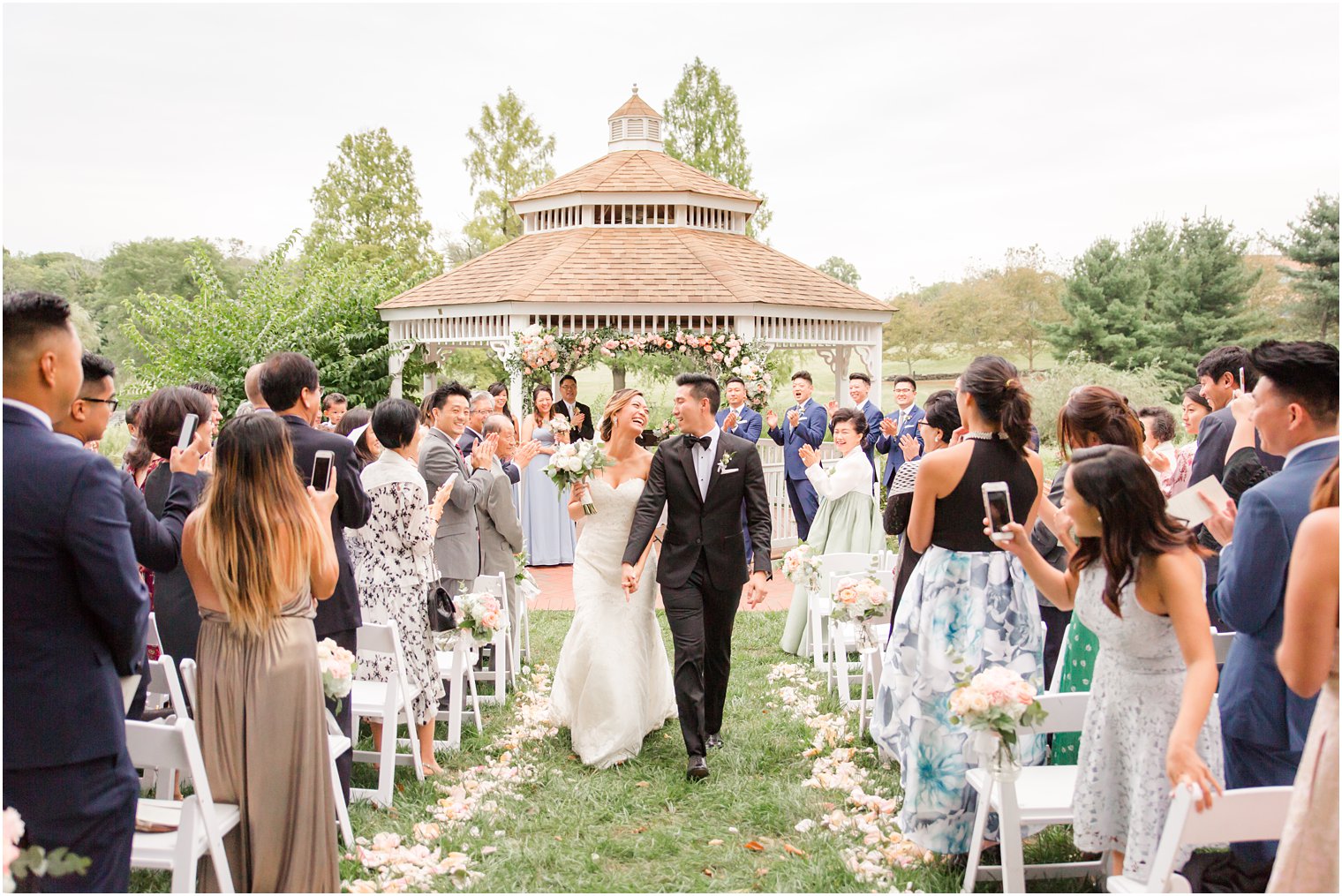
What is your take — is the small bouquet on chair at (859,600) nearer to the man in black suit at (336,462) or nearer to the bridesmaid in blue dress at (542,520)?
the man in black suit at (336,462)

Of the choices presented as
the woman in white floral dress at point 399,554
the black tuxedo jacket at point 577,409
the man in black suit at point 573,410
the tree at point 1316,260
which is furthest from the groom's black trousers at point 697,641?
the tree at point 1316,260

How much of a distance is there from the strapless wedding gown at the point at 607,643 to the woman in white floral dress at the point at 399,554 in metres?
0.86

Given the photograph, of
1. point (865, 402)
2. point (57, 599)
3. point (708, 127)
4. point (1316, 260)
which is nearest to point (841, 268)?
point (1316, 260)

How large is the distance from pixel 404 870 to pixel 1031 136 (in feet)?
92.4

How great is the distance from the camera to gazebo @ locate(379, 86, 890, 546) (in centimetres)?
1505

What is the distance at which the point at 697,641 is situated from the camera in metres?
5.72

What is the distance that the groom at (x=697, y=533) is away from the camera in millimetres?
5719

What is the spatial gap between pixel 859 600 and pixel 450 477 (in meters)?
2.73

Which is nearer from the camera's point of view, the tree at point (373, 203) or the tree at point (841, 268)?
the tree at point (373, 203)

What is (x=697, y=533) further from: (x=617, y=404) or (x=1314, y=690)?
(x=1314, y=690)

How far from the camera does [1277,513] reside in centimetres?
307

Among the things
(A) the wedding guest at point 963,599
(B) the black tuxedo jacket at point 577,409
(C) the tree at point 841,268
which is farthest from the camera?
(C) the tree at point 841,268

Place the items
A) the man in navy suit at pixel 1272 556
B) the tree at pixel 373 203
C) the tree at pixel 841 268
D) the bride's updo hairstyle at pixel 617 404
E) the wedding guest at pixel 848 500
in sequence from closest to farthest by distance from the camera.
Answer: the man in navy suit at pixel 1272 556 → the bride's updo hairstyle at pixel 617 404 → the wedding guest at pixel 848 500 → the tree at pixel 373 203 → the tree at pixel 841 268

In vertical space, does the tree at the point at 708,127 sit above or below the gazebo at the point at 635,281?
above
